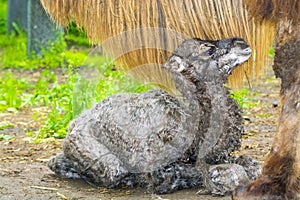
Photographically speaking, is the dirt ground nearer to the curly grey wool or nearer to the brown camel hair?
the curly grey wool

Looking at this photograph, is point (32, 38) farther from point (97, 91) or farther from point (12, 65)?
point (97, 91)

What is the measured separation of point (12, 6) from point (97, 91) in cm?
875

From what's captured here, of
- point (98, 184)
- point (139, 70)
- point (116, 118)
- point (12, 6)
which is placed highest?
point (12, 6)

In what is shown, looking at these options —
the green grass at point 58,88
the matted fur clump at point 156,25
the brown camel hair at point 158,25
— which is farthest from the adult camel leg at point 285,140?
the green grass at point 58,88

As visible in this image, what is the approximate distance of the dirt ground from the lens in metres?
3.72

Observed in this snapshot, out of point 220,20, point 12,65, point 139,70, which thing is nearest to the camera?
point 220,20

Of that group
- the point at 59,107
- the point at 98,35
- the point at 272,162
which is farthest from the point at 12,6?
the point at 272,162

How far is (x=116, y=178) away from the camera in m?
3.74

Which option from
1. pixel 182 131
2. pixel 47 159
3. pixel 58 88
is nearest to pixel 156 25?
pixel 182 131

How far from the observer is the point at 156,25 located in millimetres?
4102

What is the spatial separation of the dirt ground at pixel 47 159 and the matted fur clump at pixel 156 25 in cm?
83

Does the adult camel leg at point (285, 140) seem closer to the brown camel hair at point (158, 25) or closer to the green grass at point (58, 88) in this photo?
the brown camel hair at point (158, 25)

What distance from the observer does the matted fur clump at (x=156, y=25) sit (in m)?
4.01

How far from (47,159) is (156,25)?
135 centimetres
